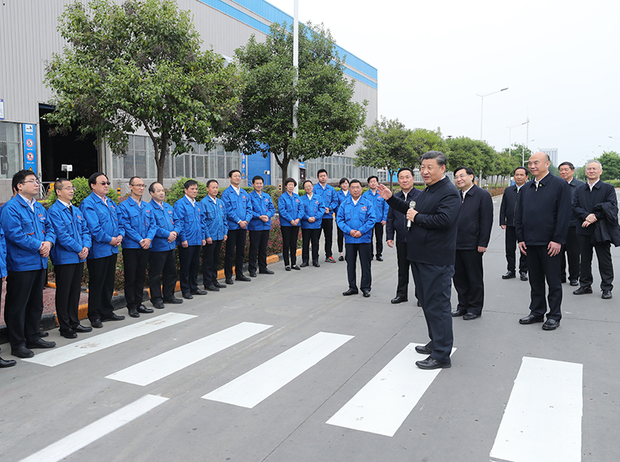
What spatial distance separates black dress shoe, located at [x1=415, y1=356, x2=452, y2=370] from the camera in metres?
5.04

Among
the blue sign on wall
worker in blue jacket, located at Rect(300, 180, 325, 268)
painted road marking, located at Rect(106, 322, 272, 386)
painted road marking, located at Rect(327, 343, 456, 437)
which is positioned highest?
the blue sign on wall

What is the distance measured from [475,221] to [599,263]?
8.77 ft

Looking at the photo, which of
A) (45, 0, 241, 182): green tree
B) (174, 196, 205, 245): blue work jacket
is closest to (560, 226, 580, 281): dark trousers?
(174, 196, 205, 245): blue work jacket

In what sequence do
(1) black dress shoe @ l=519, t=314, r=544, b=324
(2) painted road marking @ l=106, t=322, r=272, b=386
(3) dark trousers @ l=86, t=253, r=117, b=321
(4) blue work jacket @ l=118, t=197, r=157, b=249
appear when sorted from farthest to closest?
(4) blue work jacket @ l=118, t=197, r=157, b=249, (3) dark trousers @ l=86, t=253, r=117, b=321, (1) black dress shoe @ l=519, t=314, r=544, b=324, (2) painted road marking @ l=106, t=322, r=272, b=386

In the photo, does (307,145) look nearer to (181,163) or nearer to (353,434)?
(181,163)

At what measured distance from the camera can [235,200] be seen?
9.65 metres

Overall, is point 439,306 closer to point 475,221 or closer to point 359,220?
point 475,221

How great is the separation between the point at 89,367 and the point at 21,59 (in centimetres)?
2275

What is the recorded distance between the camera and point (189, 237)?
828cm

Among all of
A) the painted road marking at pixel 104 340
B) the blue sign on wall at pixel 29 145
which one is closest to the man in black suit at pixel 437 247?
the painted road marking at pixel 104 340

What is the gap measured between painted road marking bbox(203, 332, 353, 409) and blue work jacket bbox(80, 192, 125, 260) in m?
2.90

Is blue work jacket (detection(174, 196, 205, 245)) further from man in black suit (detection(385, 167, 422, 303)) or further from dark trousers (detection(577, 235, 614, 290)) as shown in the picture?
dark trousers (detection(577, 235, 614, 290))

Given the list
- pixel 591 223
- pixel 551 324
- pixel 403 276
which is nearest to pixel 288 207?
pixel 403 276

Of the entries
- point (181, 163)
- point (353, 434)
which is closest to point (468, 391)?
point (353, 434)
